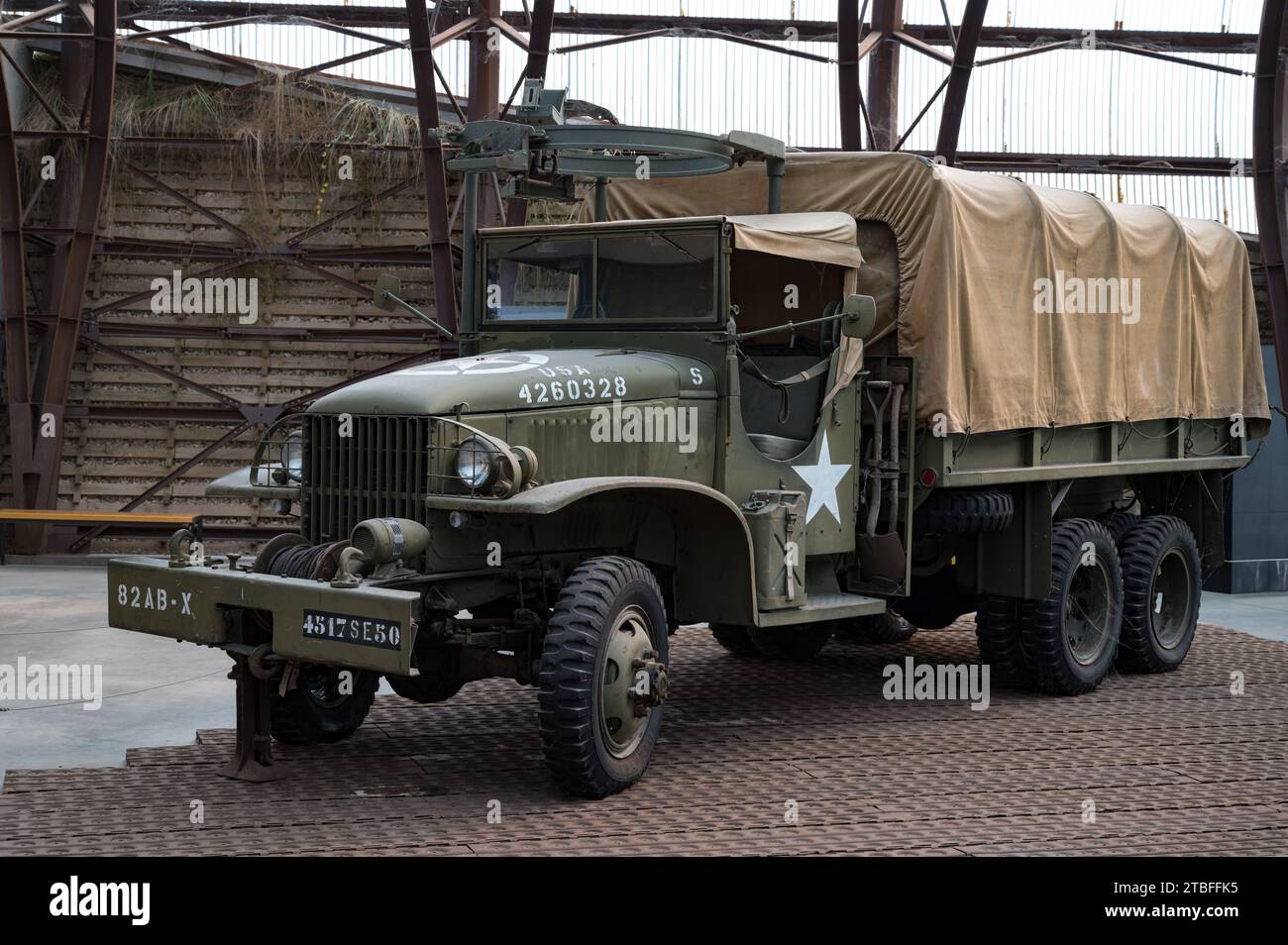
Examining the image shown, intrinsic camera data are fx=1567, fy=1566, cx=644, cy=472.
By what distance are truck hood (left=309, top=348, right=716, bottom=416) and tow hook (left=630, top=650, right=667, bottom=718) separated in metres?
1.15

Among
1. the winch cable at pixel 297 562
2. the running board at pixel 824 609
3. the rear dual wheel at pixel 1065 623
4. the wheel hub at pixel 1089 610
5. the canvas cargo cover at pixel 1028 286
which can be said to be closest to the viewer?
the winch cable at pixel 297 562

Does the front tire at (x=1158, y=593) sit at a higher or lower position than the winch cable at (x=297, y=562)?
lower

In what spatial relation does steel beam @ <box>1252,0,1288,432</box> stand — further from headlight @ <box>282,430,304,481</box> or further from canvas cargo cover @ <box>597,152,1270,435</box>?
headlight @ <box>282,430,304,481</box>

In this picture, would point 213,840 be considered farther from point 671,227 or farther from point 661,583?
point 671,227

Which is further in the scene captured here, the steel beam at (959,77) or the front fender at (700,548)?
the steel beam at (959,77)

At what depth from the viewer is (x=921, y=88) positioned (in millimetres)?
18859

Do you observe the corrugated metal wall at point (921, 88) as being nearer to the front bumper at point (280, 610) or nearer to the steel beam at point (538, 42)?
the steel beam at point (538, 42)

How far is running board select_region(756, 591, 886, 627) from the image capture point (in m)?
7.32

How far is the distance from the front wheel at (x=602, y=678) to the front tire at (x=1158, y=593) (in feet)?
13.5

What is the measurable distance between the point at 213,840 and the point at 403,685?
1.69 metres

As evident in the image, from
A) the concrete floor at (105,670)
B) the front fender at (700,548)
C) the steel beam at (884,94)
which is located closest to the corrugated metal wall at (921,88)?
the steel beam at (884,94)

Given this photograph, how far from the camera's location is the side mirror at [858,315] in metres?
7.16
